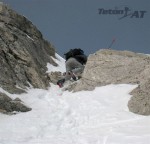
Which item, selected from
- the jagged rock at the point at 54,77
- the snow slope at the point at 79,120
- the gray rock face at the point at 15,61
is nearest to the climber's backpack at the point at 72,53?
the jagged rock at the point at 54,77

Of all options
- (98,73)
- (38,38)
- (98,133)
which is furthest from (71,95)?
(38,38)

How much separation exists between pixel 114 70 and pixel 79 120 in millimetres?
7297

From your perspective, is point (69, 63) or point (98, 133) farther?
point (69, 63)

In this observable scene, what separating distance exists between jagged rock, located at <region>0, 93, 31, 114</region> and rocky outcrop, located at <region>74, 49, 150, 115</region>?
534 cm

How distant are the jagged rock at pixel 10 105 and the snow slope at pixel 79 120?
1.70 feet

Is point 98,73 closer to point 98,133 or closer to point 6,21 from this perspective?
point 98,133

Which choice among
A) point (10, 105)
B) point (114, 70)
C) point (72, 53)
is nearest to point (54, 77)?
point (72, 53)

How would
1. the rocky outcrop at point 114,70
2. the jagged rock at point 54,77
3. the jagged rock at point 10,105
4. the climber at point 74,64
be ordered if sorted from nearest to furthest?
1. the jagged rock at point 10,105
2. the rocky outcrop at point 114,70
3. the climber at point 74,64
4. the jagged rock at point 54,77

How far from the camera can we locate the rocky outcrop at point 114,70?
749 inches

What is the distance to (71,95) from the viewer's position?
19.3 metres

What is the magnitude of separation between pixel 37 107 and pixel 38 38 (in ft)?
64.2

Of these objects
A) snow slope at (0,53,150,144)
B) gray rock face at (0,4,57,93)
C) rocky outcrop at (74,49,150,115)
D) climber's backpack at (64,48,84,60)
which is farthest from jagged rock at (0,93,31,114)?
climber's backpack at (64,48,84,60)

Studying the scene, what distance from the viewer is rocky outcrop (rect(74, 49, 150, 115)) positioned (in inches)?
749

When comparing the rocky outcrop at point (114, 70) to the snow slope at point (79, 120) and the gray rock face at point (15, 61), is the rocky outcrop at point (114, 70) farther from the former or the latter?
the gray rock face at point (15, 61)
